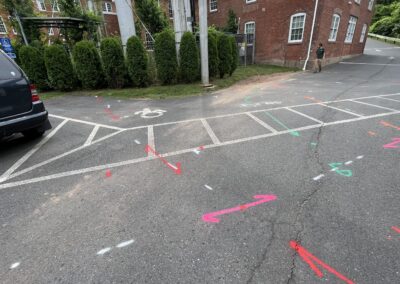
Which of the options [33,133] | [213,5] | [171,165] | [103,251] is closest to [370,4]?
[213,5]

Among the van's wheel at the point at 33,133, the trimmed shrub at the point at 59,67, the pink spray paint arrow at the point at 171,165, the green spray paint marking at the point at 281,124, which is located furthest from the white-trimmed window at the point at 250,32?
the van's wheel at the point at 33,133

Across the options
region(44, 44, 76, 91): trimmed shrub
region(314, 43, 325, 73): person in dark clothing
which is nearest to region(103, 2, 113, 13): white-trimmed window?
region(44, 44, 76, 91): trimmed shrub

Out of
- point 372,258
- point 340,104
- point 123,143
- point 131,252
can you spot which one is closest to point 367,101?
point 340,104

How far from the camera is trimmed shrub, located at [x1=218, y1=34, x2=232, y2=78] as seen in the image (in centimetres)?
1093

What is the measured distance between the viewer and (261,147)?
4.17 m

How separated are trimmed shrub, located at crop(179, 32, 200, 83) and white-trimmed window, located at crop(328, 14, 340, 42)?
469 inches

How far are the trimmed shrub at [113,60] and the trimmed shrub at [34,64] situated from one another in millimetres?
3182

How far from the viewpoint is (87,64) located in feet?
32.6

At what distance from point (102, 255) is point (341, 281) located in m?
2.10

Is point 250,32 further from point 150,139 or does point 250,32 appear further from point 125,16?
point 150,139

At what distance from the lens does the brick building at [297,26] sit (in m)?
14.8

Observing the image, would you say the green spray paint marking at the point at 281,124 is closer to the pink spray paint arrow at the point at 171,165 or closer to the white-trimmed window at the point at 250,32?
the pink spray paint arrow at the point at 171,165

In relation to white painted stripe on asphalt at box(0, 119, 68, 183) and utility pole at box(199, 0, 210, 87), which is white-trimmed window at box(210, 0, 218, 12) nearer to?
utility pole at box(199, 0, 210, 87)

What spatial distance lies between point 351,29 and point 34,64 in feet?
76.8
